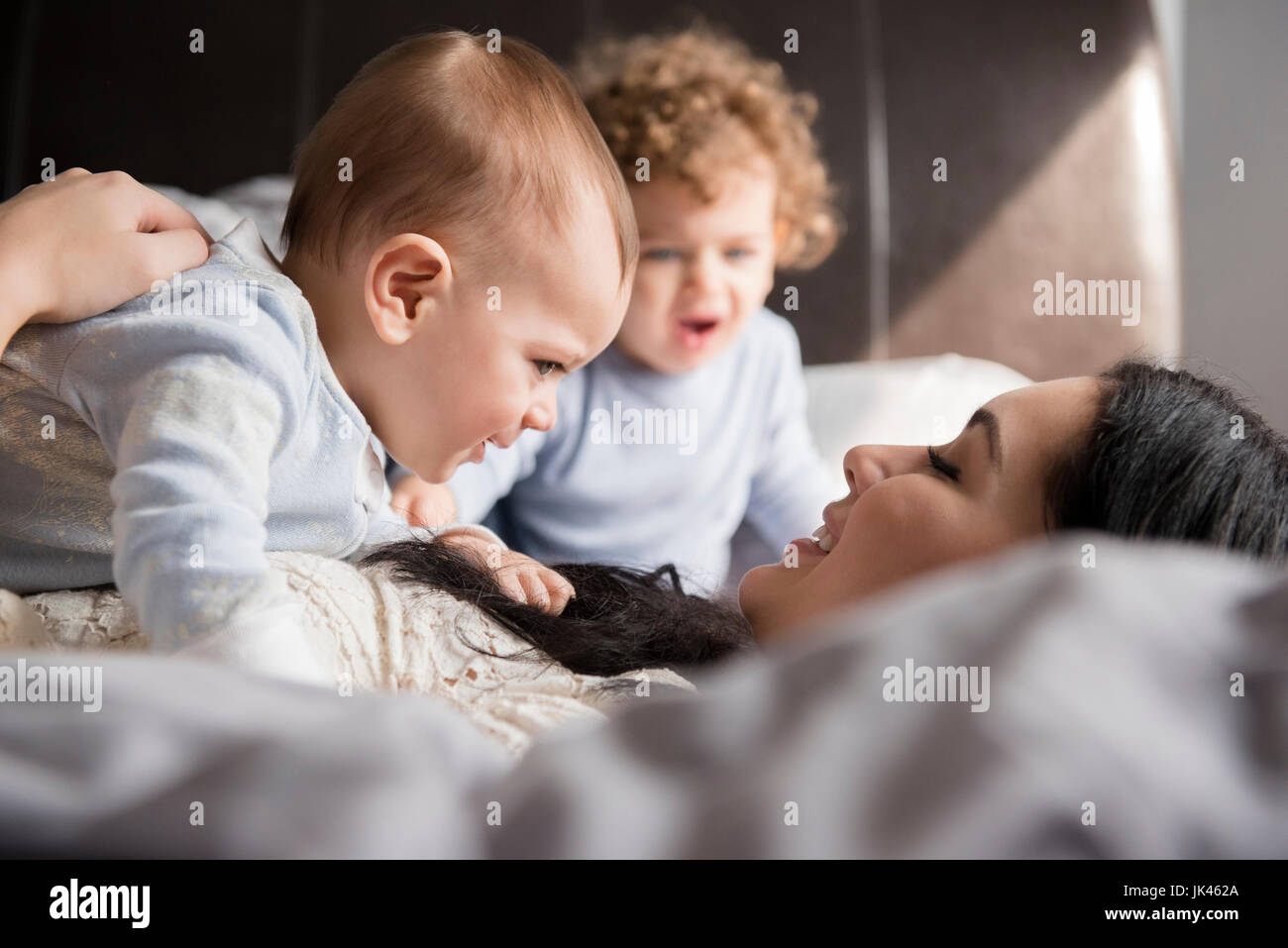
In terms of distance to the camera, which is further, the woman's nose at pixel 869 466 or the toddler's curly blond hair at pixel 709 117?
the toddler's curly blond hair at pixel 709 117

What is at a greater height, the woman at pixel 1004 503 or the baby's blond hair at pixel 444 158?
the baby's blond hair at pixel 444 158

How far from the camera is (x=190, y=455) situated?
599 millimetres

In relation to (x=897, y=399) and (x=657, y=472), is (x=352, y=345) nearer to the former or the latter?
(x=657, y=472)

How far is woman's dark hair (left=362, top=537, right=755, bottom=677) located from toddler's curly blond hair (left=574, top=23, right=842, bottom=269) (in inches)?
28.1

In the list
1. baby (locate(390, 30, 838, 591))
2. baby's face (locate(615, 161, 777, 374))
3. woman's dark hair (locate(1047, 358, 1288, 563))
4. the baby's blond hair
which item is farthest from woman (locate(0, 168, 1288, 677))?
baby's face (locate(615, 161, 777, 374))

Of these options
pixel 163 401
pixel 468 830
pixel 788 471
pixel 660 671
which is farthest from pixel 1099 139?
pixel 468 830

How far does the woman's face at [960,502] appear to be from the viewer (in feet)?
2.21

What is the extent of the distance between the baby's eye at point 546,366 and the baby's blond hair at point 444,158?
0.09 m

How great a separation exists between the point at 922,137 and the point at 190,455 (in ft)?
4.70

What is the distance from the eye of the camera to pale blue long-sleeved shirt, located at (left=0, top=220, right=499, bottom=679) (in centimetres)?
57

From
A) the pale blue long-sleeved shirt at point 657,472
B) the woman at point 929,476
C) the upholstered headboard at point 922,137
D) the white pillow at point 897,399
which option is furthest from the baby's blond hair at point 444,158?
the upholstered headboard at point 922,137

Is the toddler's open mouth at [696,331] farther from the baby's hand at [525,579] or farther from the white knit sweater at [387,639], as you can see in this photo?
the white knit sweater at [387,639]

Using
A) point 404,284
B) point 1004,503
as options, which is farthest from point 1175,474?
point 404,284

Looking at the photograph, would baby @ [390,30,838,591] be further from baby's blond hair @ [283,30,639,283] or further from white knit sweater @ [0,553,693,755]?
white knit sweater @ [0,553,693,755]
